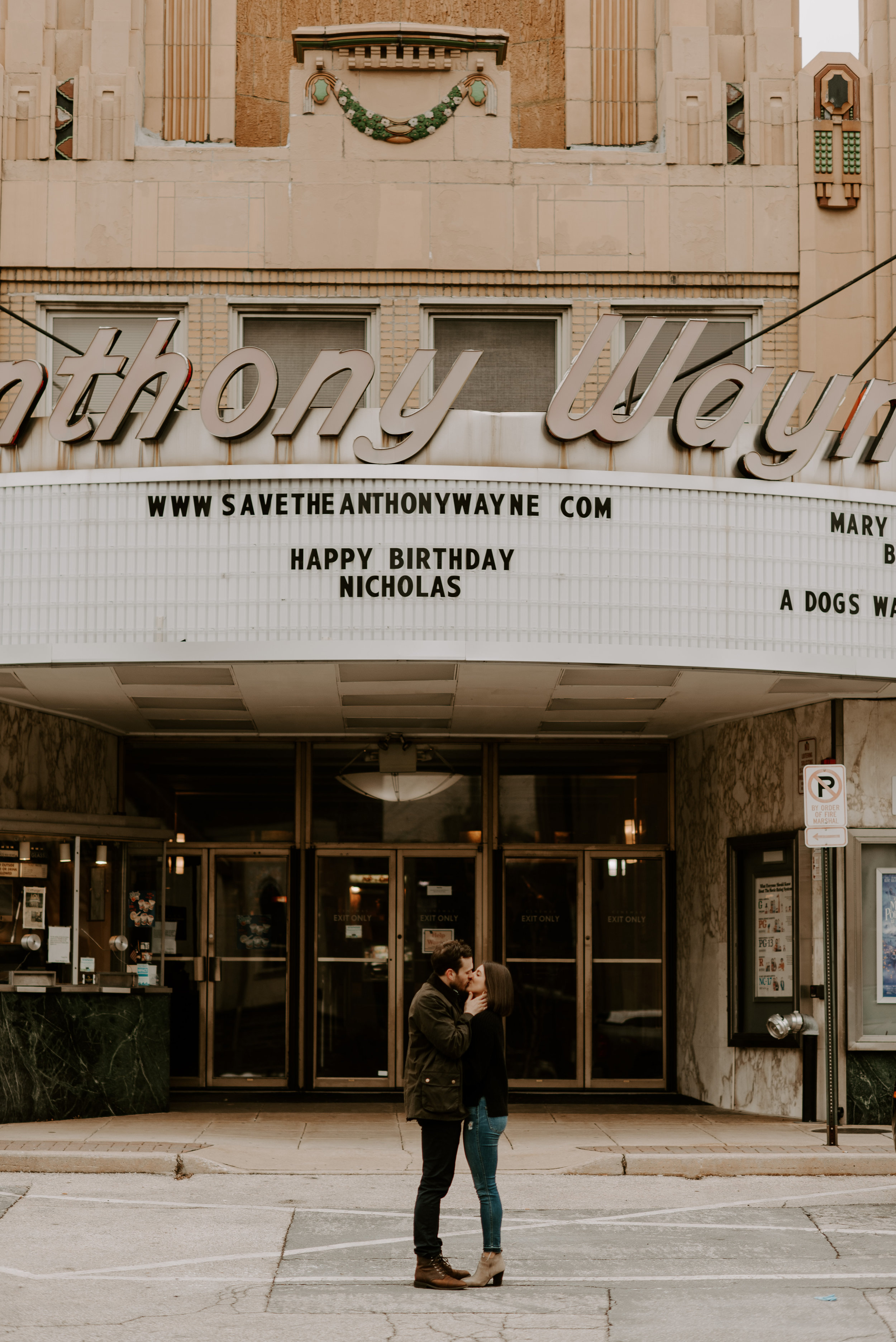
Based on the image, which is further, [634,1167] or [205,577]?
[205,577]

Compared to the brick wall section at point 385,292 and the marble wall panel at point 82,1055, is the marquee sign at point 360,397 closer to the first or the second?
the brick wall section at point 385,292

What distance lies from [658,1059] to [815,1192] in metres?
6.51

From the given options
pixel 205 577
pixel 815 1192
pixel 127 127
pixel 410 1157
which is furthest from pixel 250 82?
pixel 815 1192

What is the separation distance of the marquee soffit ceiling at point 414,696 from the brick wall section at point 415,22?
6.03m

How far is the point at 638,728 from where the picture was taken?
57.7ft

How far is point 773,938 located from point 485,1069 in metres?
7.87

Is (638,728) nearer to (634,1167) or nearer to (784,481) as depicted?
(784,481)

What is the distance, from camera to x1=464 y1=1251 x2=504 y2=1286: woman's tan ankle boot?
8.42m

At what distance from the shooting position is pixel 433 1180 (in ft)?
27.5

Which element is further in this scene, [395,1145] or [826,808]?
[395,1145]

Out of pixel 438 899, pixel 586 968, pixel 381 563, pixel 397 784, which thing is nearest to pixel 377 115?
pixel 381 563

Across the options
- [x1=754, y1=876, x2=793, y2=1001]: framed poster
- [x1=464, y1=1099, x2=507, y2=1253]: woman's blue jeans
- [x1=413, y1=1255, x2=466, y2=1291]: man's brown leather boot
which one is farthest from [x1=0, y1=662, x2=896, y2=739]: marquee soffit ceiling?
[x1=413, y1=1255, x2=466, y2=1291]: man's brown leather boot

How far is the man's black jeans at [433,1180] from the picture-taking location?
837cm

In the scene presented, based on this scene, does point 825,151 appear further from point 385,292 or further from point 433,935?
point 433,935
